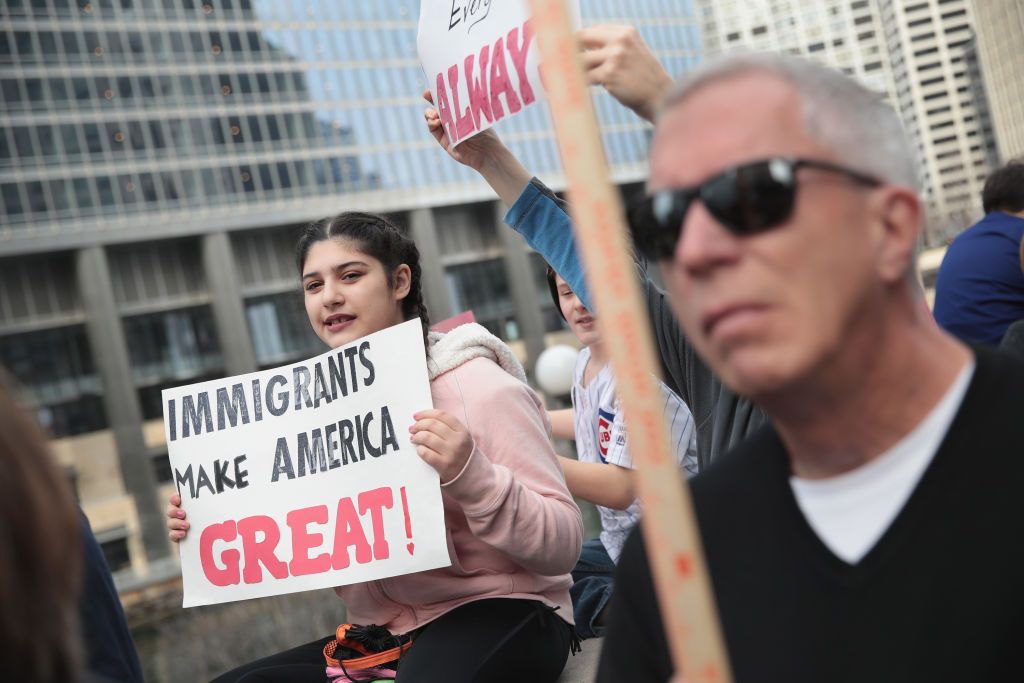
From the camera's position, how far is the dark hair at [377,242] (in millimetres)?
3227

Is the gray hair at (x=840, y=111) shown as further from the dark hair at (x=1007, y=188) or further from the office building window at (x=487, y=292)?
the office building window at (x=487, y=292)

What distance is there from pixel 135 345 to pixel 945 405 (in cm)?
4681

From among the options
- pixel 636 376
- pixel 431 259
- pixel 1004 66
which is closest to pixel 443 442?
pixel 636 376

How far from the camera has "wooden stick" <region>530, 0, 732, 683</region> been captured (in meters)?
0.87

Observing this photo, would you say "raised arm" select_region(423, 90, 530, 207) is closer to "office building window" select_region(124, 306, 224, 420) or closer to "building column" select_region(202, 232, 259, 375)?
"building column" select_region(202, 232, 259, 375)

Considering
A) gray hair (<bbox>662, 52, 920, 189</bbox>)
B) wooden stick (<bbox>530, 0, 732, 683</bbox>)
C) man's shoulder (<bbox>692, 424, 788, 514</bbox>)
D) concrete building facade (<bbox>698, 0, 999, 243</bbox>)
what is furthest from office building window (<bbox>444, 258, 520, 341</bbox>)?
concrete building facade (<bbox>698, 0, 999, 243</bbox>)

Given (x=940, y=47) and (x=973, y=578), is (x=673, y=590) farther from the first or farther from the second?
(x=940, y=47)

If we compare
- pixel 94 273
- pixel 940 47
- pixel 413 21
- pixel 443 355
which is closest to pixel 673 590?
pixel 443 355

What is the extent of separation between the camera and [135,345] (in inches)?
1784

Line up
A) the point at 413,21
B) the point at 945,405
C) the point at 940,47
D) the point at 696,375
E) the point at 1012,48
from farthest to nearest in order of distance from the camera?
the point at 940,47 → the point at 1012,48 → the point at 413,21 → the point at 696,375 → the point at 945,405

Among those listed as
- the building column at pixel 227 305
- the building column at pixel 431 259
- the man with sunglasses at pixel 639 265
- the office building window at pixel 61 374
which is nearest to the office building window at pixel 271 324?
the building column at pixel 227 305

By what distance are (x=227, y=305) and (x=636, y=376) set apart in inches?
1822

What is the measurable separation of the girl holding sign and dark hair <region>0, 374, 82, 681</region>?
4.98 feet

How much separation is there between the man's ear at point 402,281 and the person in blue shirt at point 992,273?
2493 millimetres
